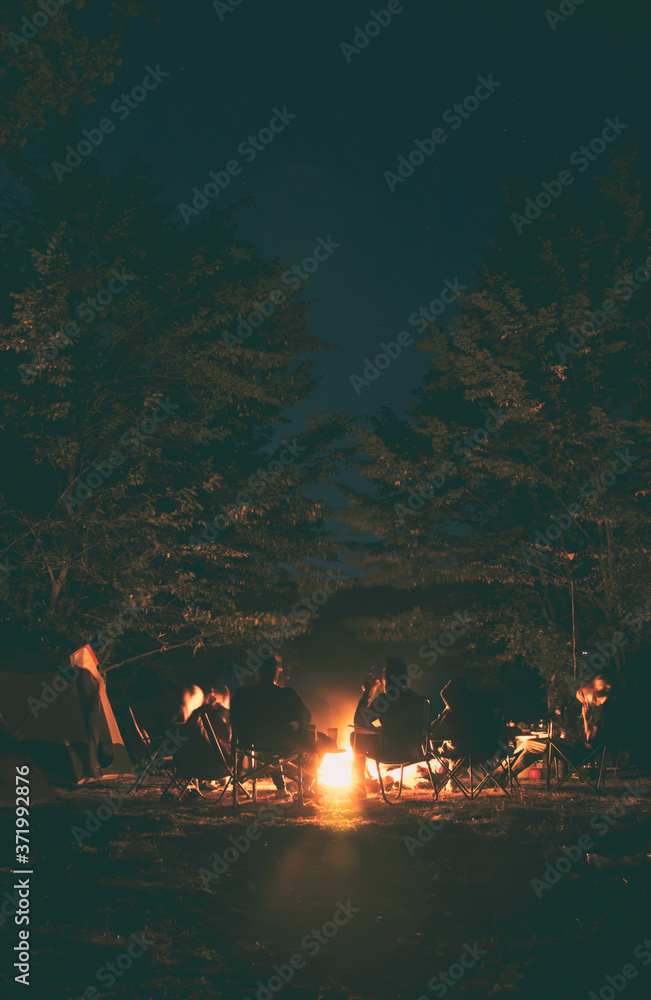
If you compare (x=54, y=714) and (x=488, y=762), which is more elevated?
(x=54, y=714)

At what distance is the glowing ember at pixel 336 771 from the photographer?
877cm

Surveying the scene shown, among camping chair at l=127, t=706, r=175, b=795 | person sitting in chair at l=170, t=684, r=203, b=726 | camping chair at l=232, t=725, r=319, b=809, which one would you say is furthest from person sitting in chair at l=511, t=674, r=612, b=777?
camping chair at l=127, t=706, r=175, b=795

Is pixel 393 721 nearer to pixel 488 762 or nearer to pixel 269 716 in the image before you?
pixel 269 716

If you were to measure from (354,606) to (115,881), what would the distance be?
23.1m

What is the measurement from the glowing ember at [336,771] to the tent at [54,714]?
268cm

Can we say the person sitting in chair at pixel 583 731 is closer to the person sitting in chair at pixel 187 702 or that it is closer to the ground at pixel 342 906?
the ground at pixel 342 906

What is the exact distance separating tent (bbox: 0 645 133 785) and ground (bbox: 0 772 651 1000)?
1.69m

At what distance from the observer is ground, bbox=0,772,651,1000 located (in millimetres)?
3275

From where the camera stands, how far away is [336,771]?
8797 mm

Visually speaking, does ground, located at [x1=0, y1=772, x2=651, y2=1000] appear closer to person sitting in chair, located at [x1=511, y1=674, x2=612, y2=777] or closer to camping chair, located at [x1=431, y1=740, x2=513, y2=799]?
camping chair, located at [x1=431, y1=740, x2=513, y2=799]

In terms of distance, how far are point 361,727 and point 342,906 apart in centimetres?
420

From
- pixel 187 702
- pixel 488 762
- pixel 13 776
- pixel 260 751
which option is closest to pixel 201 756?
pixel 260 751

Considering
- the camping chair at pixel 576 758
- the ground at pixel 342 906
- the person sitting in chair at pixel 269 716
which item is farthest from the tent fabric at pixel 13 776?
the camping chair at pixel 576 758

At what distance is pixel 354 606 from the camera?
90.0ft
